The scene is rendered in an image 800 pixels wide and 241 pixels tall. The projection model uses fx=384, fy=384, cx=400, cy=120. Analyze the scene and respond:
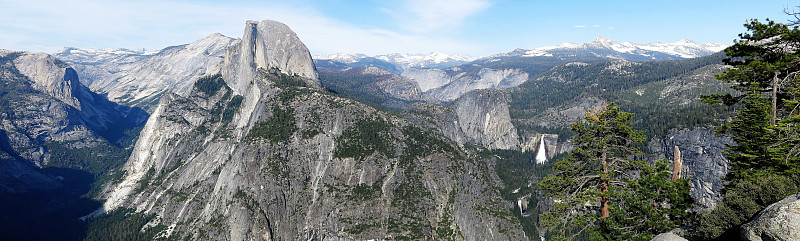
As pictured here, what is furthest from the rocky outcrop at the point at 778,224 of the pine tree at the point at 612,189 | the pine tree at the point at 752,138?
the pine tree at the point at 752,138

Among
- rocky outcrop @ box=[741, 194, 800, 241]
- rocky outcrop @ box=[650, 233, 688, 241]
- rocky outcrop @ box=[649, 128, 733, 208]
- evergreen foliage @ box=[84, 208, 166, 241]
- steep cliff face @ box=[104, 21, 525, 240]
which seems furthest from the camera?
evergreen foliage @ box=[84, 208, 166, 241]

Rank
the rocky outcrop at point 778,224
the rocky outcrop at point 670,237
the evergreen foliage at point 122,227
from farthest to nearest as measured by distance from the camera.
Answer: the evergreen foliage at point 122,227, the rocky outcrop at point 670,237, the rocky outcrop at point 778,224

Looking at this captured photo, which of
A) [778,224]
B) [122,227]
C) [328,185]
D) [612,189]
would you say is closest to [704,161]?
[328,185]

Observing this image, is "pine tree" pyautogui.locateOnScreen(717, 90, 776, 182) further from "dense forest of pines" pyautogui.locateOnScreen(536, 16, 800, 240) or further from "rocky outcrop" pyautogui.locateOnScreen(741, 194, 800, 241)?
"rocky outcrop" pyautogui.locateOnScreen(741, 194, 800, 241)

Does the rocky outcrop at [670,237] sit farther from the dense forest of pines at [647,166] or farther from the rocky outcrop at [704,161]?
the rocky outcrop at [704,161]

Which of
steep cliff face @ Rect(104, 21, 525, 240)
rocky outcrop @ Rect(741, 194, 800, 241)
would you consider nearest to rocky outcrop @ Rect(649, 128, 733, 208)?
steep cliff face @ Rect(104, 21, 525, 240)

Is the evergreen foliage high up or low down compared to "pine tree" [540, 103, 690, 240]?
down

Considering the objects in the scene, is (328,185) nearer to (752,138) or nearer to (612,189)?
(612,189)

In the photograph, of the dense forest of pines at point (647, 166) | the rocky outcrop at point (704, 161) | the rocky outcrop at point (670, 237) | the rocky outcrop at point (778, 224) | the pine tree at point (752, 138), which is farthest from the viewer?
the rocky outcrop at point (704, 161)

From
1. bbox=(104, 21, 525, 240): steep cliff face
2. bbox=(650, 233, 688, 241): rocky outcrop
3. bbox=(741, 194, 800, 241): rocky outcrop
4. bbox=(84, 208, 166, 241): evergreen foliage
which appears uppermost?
bbox=(741, 194, 800, 241): rocky outcrop
